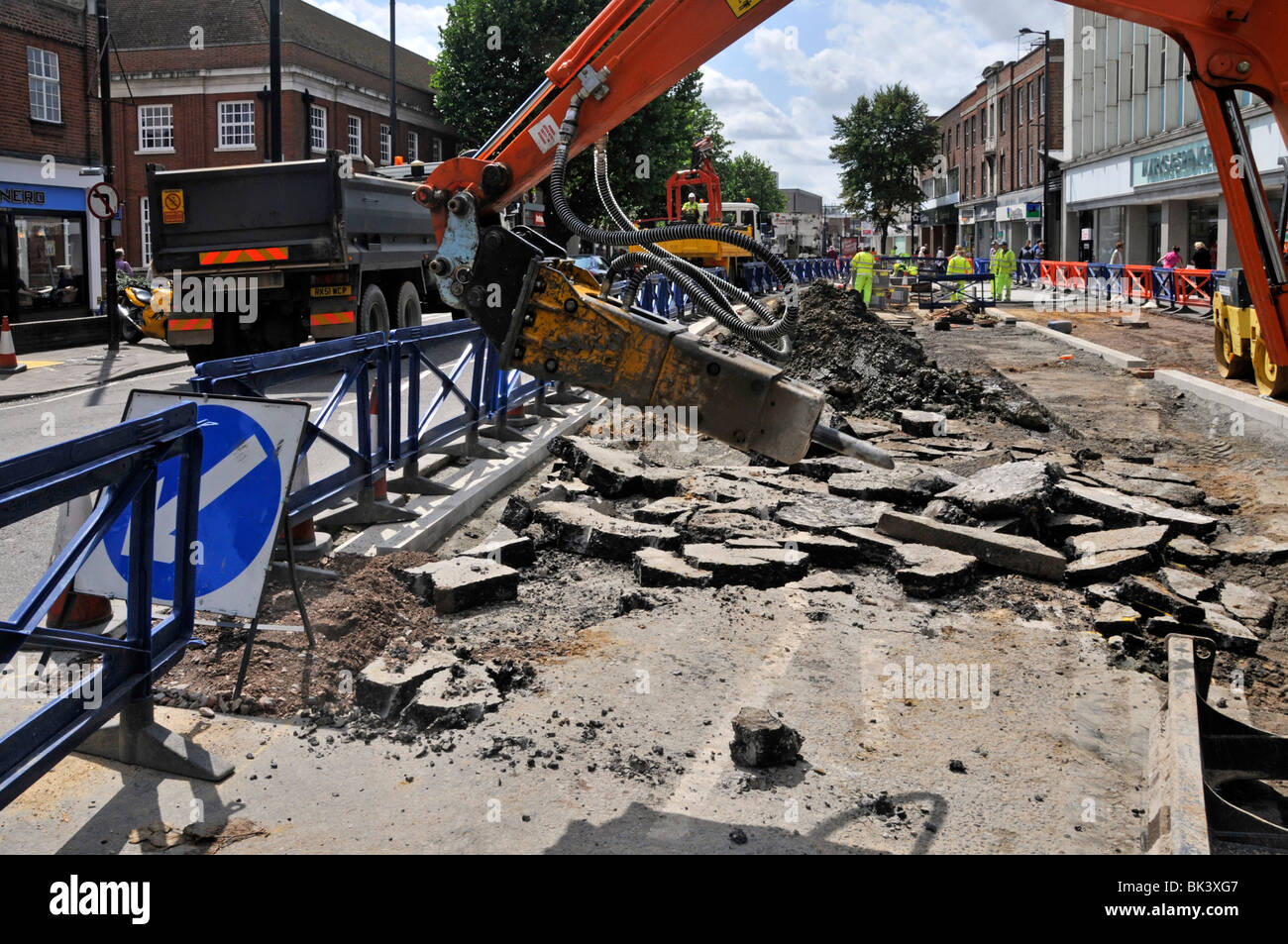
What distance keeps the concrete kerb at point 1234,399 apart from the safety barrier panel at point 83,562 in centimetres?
1163

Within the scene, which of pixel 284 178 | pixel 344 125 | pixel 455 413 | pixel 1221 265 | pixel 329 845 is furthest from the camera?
pixel 344 125

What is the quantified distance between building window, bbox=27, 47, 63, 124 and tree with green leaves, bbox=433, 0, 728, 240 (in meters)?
17.0

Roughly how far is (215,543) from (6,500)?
190cm

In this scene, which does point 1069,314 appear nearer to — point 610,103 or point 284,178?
point 284,178

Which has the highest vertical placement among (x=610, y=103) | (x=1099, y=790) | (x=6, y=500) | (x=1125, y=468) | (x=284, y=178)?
(x=284, y=178)

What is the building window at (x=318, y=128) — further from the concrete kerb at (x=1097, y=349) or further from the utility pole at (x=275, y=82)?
the concrete kerb at (x=1097, y=349)

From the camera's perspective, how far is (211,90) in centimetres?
4372

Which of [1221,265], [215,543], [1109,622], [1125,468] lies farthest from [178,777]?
[1221,265]

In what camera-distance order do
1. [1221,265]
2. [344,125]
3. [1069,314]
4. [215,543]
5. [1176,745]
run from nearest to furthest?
1. [1176,745]
2. [215,543]
3. [1069,314]
4. [1221,265]
5. [344,125]

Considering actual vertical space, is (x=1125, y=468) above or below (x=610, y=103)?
below

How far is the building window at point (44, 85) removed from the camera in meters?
25.8

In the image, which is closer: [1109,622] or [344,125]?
[1109,622]

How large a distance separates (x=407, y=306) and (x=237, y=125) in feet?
102

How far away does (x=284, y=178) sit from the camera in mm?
14422
